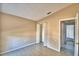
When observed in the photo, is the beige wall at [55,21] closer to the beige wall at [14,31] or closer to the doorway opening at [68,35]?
the doorway opening at [68,35]

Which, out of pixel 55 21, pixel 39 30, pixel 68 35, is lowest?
pixel 68 35

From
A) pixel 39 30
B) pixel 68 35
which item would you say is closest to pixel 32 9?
pixel 39 30

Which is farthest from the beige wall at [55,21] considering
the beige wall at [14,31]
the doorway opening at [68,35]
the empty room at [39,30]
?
the beige wall at [14,31]

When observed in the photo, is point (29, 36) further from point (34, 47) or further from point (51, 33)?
point (51, 33)

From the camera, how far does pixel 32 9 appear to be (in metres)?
1.78

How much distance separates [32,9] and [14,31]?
0.60 metres

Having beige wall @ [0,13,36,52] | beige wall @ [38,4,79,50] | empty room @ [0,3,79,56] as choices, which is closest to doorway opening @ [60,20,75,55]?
empty room @ [0,3,79,56]

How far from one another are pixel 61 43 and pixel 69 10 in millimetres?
743

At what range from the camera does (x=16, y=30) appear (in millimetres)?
1821

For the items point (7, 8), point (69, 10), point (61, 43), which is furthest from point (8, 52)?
point (69, 10)

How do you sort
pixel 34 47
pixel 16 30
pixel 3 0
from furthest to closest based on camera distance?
pixel 34 47
pixel 16 30
pixel 3 0

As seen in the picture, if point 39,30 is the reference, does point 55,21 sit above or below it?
above

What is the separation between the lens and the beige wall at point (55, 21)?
182 cm

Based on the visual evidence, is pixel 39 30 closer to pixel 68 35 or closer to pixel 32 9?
pixel 32 9
